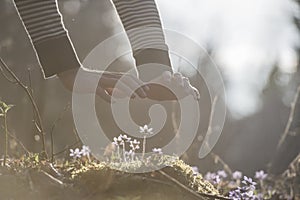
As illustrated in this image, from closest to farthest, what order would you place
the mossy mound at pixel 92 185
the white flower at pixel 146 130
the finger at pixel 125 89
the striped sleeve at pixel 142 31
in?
the mossy mound at pixel 92 185
the finger at pixel 125 89
the striped sleeve at pixel 142 31
the white flower at pixel 146 130

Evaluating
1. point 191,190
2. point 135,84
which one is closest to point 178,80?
point 135,84

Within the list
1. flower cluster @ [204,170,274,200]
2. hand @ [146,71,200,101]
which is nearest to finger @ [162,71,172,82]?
hand @ [146,71,200,101]

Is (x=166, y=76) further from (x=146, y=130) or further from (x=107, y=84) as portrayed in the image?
(x=146, y=130)

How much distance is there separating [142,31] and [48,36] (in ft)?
1.25

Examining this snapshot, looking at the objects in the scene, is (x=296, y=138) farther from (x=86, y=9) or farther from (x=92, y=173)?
(x=86, y=9)

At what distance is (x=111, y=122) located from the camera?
26.7ft

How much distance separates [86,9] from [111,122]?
4.78 metres

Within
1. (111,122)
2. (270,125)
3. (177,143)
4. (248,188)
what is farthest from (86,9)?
(270,125)

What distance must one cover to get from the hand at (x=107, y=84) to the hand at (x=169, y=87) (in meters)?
0.03

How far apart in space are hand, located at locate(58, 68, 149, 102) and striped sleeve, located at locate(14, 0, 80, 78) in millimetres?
37

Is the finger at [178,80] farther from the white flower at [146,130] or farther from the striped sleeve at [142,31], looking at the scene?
the white flower at [146,130]

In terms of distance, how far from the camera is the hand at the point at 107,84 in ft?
7.41

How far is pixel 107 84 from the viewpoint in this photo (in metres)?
2.29

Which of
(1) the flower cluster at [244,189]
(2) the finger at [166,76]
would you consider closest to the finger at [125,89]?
(2) the finger at [166,76]
